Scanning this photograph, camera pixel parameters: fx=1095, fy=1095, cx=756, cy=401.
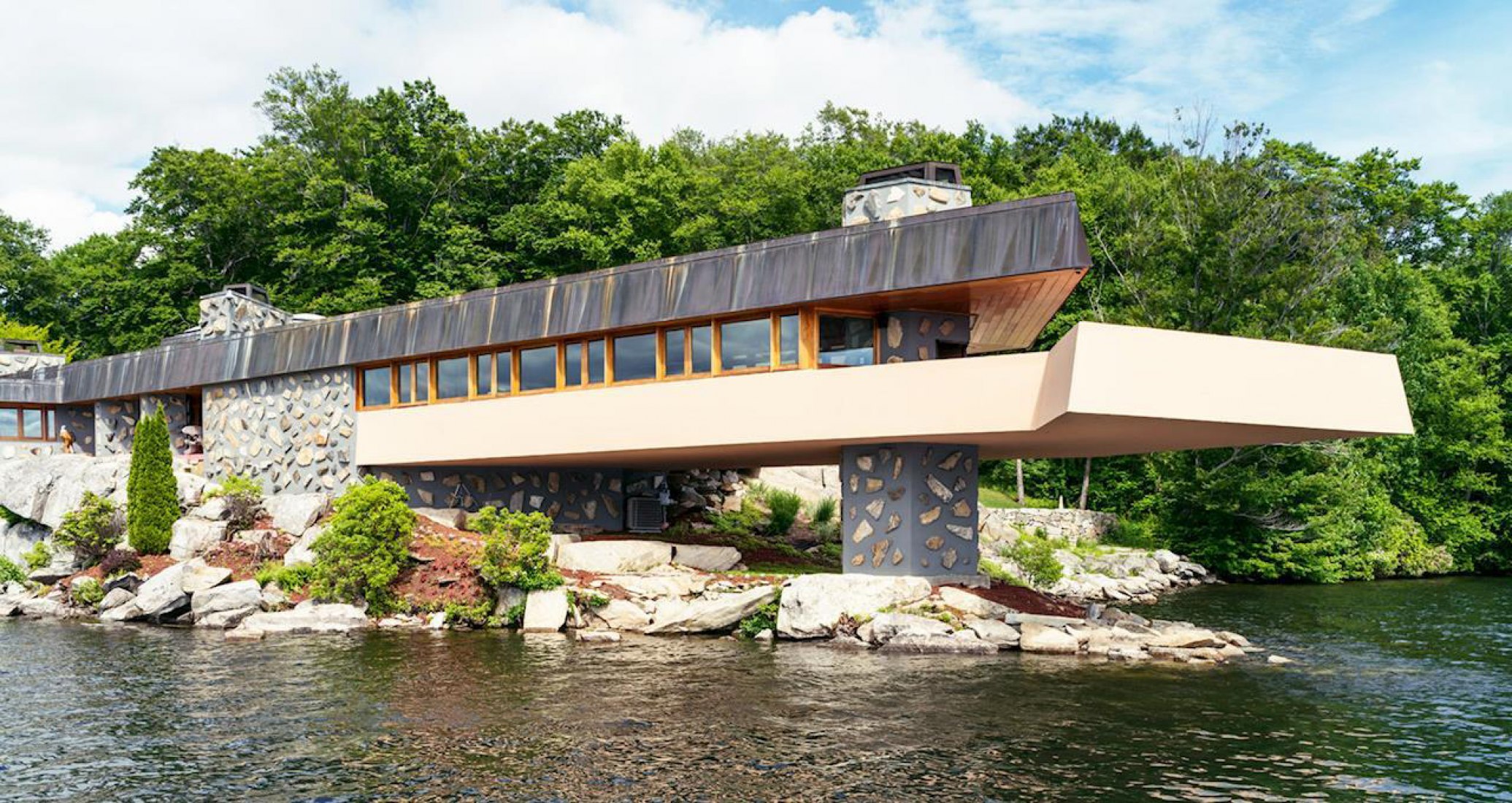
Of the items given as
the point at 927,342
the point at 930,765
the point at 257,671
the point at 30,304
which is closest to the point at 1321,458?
the point at 927,342

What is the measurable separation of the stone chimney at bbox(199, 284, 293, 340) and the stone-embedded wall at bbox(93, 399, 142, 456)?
4.75m

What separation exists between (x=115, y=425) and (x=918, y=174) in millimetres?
27499

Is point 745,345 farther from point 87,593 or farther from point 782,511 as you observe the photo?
point 87,593

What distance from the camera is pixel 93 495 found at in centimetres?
2733

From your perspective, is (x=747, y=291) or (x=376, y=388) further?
(x=376, y=388)

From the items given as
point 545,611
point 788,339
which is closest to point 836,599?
point 788,339

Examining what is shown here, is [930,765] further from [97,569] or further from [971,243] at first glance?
[97,569]

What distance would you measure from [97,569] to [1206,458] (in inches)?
1360

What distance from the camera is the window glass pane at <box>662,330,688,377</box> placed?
22.6m

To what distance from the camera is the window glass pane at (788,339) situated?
21.2 meters

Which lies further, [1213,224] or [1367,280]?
[1367,280]

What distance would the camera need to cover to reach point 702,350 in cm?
2242

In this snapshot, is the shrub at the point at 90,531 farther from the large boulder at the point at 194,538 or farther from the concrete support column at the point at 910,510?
the concrete support column at the point at 910,510

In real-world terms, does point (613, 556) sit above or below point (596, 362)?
below
